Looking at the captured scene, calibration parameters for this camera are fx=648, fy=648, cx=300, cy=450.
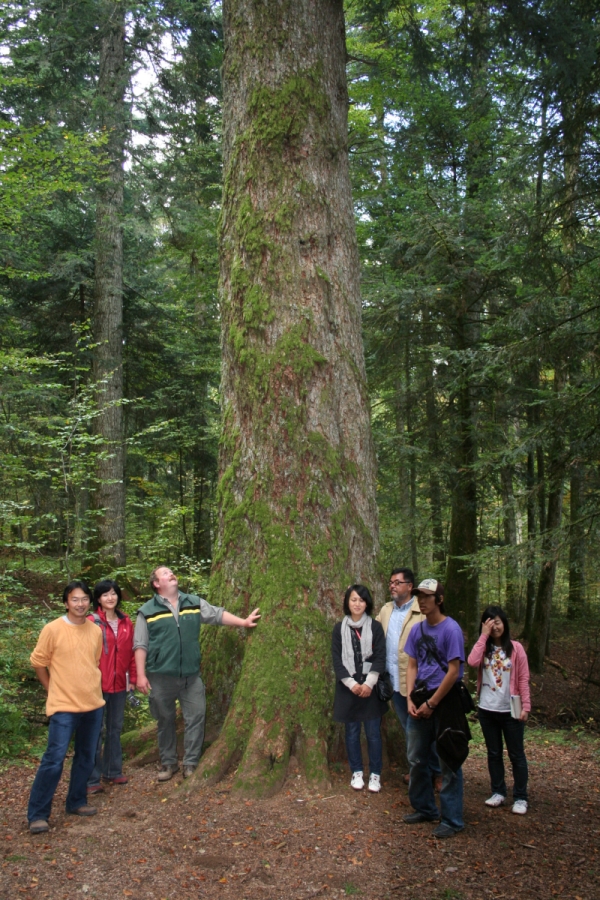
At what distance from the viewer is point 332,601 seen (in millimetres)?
4891

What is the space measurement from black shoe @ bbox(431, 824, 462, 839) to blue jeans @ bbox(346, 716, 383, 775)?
61 centimetres

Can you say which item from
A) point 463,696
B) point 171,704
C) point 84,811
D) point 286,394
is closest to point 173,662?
point 171,704

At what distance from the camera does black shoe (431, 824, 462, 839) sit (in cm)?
401

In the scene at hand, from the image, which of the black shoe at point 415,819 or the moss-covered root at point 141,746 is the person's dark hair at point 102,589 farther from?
the black shoe at point 415,819

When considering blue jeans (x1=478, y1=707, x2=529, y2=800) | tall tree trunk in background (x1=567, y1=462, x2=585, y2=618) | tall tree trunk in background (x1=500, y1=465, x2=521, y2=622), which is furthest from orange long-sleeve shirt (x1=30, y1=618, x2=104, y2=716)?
tall tree trunk in background (x1=567, y1=462, x2=585, y2=618)

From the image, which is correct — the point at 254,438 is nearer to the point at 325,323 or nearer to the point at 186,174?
the point at 325,323

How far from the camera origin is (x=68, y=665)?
4.55m

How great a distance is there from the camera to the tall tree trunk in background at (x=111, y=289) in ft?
42.3

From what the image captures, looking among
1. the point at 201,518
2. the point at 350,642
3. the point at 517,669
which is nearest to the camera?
the point at 350,642

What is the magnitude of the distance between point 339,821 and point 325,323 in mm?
3568

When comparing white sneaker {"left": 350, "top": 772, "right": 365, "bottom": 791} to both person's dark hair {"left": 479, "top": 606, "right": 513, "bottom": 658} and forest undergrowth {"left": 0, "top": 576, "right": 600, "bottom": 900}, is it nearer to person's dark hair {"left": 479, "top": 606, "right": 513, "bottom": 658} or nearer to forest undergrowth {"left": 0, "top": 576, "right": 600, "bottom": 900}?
forest undergrowth {"left": 0, "top": 576, "right": 600, "bottom": 900}

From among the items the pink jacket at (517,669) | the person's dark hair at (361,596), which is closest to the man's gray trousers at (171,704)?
the person's dark hair at (361,596)

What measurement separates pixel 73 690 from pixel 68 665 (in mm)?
173

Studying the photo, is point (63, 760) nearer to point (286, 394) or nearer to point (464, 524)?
point (286, 394)
